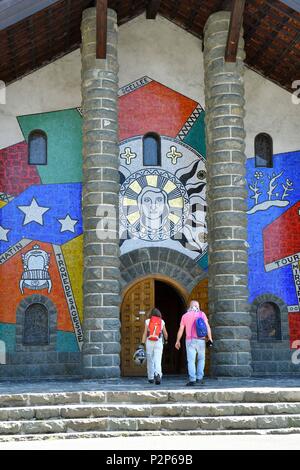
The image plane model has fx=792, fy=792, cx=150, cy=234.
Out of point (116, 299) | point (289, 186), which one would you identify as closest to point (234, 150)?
point (289, 186)

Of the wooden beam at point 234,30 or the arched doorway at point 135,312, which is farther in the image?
the arched doorway at point 135,312

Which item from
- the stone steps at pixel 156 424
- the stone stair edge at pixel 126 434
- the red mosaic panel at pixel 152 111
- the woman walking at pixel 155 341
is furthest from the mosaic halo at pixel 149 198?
the stone stair edge at pixel 126 434

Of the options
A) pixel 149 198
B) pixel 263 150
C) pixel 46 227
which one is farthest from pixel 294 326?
pixel 46 227

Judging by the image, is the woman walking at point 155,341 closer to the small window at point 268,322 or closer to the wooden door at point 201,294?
the wooden door at point 201,294

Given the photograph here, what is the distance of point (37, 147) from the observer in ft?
60.7

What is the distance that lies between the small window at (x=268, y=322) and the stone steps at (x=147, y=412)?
264 inches

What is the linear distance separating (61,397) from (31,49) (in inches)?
350

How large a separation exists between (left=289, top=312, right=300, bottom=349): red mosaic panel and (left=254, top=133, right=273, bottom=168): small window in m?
3.64

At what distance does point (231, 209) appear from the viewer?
16.5 m

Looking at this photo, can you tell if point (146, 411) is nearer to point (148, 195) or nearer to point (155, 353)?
point (155, 353)

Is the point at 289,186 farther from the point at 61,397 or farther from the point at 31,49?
the point at 61,397

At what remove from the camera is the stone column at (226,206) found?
16.1m

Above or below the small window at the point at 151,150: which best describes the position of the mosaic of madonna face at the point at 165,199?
below

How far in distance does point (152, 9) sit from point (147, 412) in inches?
436
